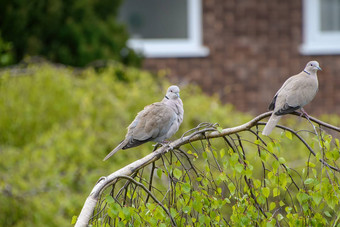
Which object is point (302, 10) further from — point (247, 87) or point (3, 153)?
point (3, 153)

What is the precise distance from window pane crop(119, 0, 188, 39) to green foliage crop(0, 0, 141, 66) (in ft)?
7.72

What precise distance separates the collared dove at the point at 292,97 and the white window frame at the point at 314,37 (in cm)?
Answer: 811

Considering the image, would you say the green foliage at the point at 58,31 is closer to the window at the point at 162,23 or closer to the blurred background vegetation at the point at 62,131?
A: the blurred background vegetation at the point at 62,131

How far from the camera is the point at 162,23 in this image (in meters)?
11.1

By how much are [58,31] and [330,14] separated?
5.29 meters

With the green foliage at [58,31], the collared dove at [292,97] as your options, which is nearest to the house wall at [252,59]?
the green foliage at [58,31]

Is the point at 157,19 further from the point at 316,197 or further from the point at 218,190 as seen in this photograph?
the point at 316,197

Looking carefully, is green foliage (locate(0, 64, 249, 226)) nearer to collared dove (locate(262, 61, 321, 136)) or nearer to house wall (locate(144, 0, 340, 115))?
collared dove (locate(262, 61, 321, 136))

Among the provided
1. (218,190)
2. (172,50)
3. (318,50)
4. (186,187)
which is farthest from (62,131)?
(318,50)

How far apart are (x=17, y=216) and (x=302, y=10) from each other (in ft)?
23.2

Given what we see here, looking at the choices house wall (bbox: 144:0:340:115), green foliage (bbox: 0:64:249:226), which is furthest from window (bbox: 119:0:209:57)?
green foliage (bbox: 0:64:249:226)

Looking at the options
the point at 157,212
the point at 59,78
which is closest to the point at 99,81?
the point at 59,78

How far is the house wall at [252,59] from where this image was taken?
10.8 m

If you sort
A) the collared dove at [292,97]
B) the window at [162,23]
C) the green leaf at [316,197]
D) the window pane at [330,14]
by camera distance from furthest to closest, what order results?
the window pane at [330,14] < the window at [162,23] < the collared dove at [292,97] < the green leaf at [316,197]
